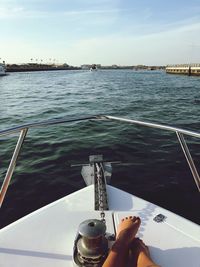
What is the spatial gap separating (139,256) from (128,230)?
22cm

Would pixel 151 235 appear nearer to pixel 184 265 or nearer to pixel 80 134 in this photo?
pixel 184 265

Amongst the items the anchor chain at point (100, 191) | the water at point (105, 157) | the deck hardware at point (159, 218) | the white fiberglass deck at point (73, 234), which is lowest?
the water at point (105, 157)

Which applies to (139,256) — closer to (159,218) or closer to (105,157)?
(159,218)

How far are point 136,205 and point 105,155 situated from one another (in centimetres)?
500

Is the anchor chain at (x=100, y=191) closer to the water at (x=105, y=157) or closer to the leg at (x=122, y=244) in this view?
the leg at (x=122, y=244)

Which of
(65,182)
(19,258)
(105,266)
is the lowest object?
(65,182)

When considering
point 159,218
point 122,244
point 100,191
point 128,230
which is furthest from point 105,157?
point 122,244

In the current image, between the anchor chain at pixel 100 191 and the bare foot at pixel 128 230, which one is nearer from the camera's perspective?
the bare foot at pixel 128 230

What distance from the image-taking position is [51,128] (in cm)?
1060

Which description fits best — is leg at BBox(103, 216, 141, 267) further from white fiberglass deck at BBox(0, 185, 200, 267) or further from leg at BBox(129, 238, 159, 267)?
white fiberglass deck at BBox(0, 185, 200, 267)

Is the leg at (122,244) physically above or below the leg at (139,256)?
above

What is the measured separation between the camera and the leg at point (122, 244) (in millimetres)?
1761

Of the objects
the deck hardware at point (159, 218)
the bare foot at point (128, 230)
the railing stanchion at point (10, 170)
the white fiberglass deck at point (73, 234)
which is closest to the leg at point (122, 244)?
the bare foot at point (128, 230)

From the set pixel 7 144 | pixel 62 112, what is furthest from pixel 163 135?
pixel 62 112
